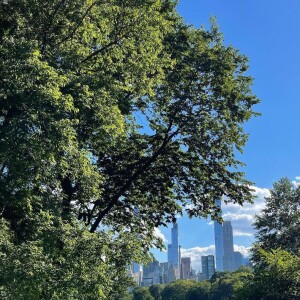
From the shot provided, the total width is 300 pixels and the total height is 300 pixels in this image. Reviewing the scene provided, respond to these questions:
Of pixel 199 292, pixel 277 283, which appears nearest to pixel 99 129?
pixel 277 283

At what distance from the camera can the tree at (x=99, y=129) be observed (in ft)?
28.8

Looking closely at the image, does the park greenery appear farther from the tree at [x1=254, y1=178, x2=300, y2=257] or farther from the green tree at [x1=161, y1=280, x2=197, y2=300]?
the green tree at [x1=161, y1=280, x2=197, y2=300]

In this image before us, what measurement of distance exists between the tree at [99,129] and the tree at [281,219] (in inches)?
799

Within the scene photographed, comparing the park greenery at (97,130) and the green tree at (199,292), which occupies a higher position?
the park greenery at (97,130)

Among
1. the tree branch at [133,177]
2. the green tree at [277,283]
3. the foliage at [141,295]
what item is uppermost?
the tree branch at [133,177]

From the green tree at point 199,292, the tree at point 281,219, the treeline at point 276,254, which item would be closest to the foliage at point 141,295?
the green tree at point 199,292

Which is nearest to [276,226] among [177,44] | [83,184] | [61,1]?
[177,44]

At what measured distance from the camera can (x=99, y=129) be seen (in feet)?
Result: 36.8

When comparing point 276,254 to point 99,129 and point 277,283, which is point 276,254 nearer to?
point 277,283

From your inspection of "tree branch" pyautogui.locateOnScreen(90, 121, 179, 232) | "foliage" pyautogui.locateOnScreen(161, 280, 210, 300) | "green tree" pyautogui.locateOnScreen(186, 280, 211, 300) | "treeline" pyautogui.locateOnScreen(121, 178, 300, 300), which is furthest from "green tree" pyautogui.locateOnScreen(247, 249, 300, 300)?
"foliage" pyautogui.locateOnScreen(161, 280, 210, 300)

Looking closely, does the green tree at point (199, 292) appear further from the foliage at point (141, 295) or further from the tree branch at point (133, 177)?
the tree branch at point (133, 177)

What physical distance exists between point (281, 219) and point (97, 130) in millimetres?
31742

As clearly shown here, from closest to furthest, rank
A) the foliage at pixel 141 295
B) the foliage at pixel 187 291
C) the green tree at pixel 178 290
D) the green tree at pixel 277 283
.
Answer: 1. the green tree at pixel 277 283
2. the foliage at pixel 187 291
3. the green tree at pixel 178 290
4. the foliage at pixel 141 295

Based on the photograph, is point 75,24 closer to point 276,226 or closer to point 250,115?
point 250,115
